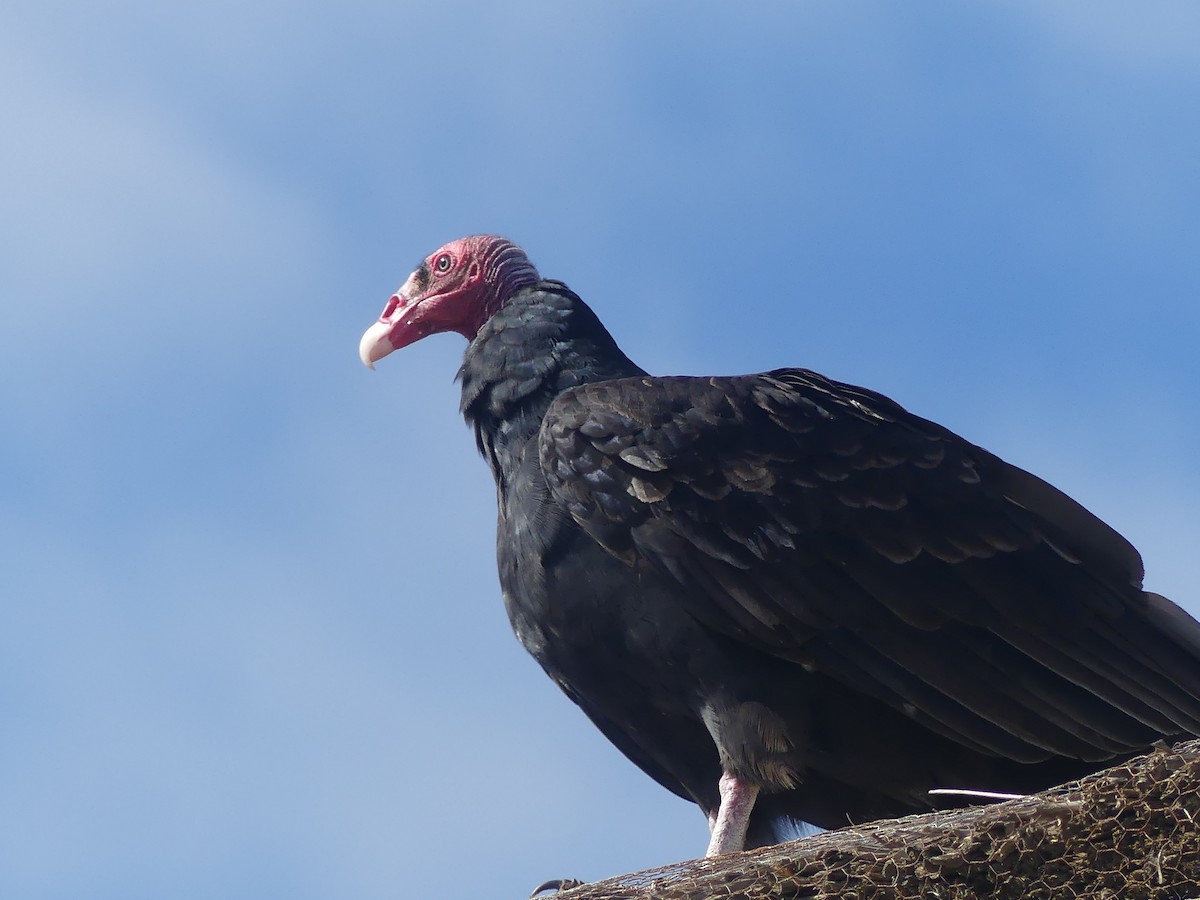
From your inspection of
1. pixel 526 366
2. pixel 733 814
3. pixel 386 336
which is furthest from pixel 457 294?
pixel 733 814

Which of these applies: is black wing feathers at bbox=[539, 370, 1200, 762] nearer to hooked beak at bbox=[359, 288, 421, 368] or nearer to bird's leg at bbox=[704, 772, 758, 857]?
bird's leg at bbox=[704, 772, 758, 857]

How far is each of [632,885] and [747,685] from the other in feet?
3.09

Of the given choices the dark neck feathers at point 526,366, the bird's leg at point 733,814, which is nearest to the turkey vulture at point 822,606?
the bird's leg at point 733,814

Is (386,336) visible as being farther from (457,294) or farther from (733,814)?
(733,814)

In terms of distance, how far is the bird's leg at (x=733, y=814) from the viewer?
4.65 meters

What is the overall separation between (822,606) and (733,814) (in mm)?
674

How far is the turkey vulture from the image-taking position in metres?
4.54

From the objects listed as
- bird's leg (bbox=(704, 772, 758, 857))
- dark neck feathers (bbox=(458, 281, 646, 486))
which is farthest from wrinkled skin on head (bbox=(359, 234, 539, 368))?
bird's leg (bbox=(704, 772, 758, 857))

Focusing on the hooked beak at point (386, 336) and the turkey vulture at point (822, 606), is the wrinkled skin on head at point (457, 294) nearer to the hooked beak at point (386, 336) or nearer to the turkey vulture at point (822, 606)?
the hooked beak at point (386, 336)

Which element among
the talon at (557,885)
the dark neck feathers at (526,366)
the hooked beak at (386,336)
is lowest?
the talon at (557,885)

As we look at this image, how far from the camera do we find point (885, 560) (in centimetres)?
467

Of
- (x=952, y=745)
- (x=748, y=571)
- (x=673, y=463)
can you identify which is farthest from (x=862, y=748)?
(x=673, y=463)

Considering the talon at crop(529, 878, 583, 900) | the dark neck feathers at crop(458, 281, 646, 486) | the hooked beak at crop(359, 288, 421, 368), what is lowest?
the talon at crop(529, 878, 583, 900)

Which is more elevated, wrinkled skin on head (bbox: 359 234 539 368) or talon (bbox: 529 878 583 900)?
wrinkled skin on head (bbox: 359 234 539 368)
